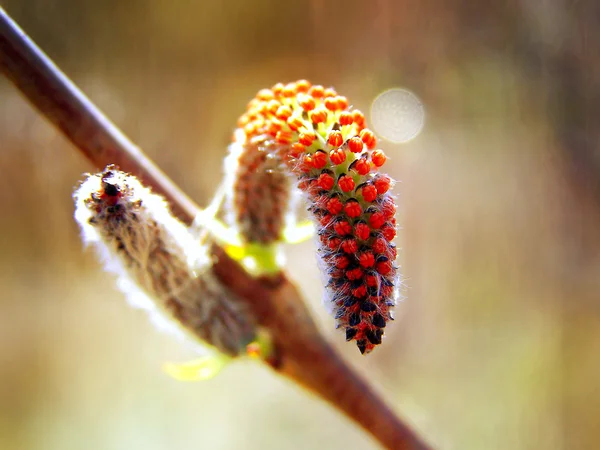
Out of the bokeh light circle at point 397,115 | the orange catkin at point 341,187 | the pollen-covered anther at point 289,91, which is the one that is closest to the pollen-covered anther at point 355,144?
the orange catkin at point 341,187

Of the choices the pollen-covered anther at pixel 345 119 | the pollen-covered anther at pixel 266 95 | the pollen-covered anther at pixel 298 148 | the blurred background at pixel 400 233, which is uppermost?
the blurred background at pixel 400 233

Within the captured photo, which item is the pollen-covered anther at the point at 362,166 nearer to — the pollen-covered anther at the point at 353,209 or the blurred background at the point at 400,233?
the pollen-covered anther at the point at 353,209

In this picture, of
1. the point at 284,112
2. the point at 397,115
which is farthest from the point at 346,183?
the point at 397,115

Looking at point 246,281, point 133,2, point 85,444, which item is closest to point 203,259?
point 246,281

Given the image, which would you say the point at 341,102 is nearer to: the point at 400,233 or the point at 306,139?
the point at 306,139

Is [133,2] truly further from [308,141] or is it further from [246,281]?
[308,141]

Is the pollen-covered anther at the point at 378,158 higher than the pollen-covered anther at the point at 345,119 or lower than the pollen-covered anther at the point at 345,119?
lower

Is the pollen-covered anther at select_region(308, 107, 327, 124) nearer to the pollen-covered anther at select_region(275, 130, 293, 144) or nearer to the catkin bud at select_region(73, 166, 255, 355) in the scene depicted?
the pollen-covered anther at select_region(275, 130, 293, 144)
